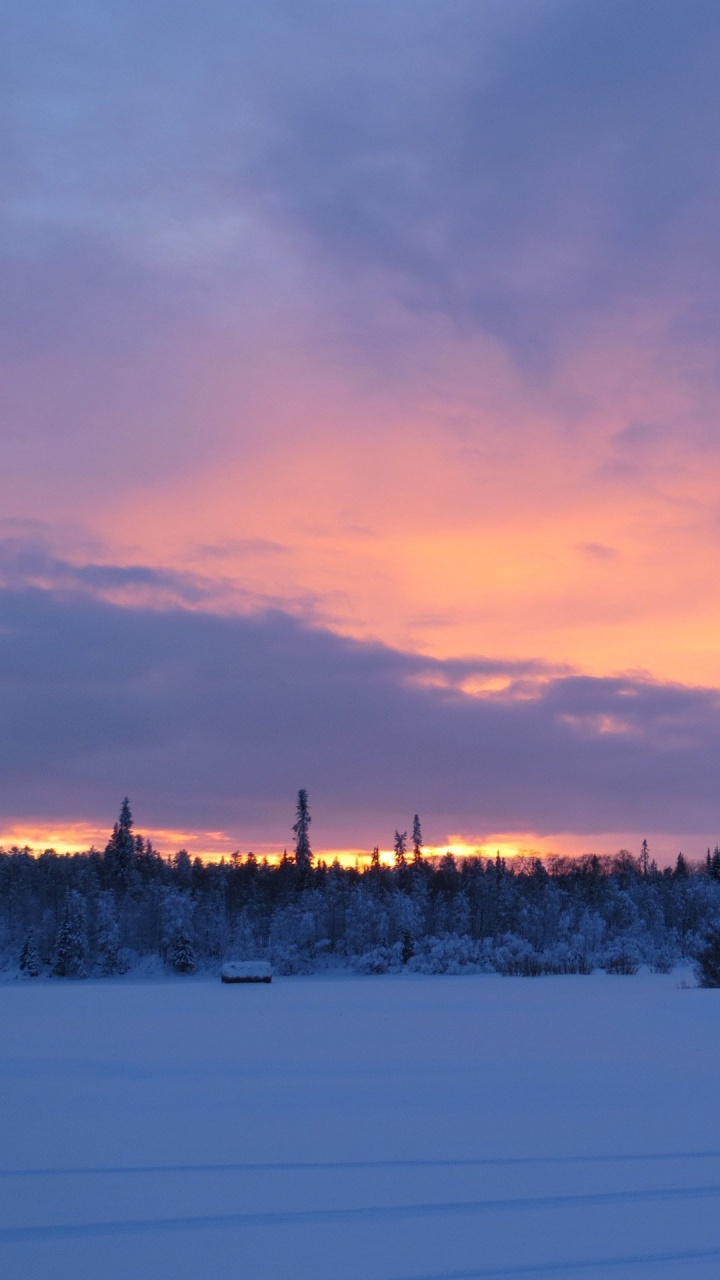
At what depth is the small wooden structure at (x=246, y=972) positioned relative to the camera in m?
53.9

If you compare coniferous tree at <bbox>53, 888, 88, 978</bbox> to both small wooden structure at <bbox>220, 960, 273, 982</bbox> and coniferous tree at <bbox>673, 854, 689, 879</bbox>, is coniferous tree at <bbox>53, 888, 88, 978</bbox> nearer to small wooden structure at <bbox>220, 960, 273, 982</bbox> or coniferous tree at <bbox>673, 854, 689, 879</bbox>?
small wooden structure at <bbox>220, 960, 273, 982</bbox>

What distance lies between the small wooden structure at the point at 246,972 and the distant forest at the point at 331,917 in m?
9.90

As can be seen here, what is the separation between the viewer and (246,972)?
54688 millimetres

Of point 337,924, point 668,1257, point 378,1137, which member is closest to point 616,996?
point 378,1137

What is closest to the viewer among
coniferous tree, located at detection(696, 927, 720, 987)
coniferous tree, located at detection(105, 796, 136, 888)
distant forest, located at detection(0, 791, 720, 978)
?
coniferous tree, located at detection(696, 927, 720, 987)

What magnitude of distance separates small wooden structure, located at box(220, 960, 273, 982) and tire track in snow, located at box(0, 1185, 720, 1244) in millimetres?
47351

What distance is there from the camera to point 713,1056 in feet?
54.2

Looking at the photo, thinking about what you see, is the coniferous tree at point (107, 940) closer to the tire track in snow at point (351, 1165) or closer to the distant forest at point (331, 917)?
the distant forest at point (331, 917)

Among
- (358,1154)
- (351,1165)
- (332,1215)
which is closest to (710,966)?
(358,1154)

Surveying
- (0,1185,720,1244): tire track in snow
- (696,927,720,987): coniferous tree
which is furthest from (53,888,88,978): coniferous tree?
(0,1185,720,1244): tire track in snow

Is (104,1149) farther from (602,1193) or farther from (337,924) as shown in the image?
(337,924)

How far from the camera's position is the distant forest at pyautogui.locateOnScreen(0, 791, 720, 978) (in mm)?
64562

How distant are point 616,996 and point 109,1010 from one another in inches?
554

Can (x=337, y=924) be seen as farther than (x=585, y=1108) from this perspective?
Yes
